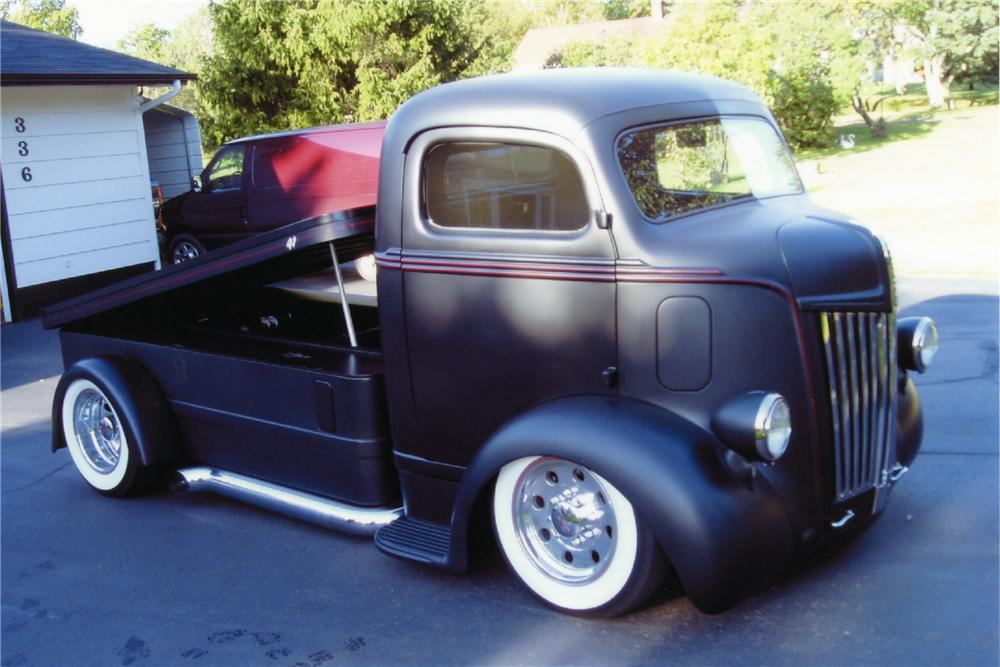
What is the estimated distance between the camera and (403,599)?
164 inches

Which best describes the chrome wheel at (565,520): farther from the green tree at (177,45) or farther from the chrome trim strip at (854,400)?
the green tree at (177,45)

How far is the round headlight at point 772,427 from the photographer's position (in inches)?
133

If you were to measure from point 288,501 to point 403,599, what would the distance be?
958mm

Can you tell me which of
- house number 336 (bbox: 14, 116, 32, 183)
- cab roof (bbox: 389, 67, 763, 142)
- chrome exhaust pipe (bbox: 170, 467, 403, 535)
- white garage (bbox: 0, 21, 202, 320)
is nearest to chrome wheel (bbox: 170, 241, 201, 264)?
white garage (bbox: 0, 21, 202, 320)

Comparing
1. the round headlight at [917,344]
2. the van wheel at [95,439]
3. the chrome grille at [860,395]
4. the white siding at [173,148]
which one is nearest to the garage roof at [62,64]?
the white siding at [173,148]

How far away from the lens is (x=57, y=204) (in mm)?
12781

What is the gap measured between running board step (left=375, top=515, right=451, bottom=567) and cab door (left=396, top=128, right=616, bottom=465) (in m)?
0.32

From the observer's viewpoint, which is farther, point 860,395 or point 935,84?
point 935,84

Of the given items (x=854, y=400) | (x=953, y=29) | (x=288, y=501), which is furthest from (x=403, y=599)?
(x=953, y=29)

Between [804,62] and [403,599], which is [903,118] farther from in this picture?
[403,599]

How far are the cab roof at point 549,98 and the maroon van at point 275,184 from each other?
334 inches

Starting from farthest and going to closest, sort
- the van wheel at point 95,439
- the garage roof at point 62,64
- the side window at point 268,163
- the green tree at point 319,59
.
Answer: the green tree at point 319,59
the side window at point 268,163
the garage roof at point 62,64
the van wheel at point 95,439

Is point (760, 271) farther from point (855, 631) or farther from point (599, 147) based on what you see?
point (855, 631)

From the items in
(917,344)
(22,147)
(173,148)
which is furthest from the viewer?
(173,148)
